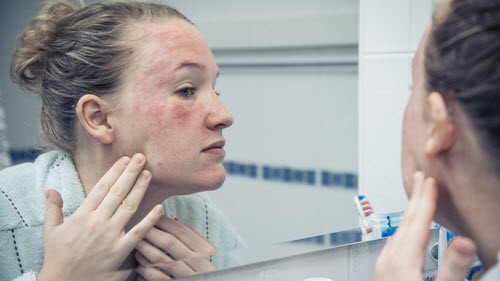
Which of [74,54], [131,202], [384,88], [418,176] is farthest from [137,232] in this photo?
[384,88]

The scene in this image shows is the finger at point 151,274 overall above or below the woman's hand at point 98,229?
below

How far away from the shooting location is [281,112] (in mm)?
848

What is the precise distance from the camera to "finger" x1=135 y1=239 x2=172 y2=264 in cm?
72

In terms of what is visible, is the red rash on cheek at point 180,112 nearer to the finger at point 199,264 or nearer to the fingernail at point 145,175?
the fingernail at point 145,175

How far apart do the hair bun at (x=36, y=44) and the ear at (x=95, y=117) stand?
0.06 m

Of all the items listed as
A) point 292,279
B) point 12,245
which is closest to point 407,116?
point 292,279

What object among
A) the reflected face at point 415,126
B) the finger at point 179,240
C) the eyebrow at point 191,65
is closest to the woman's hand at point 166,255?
the finger at point 179,240

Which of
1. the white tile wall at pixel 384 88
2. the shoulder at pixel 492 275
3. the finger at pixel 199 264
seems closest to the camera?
the shoulder at pixel 492 275

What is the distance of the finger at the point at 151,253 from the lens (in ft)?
2.35

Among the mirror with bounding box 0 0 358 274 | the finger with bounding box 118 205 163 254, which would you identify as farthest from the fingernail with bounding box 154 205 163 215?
the mirror with bounding box 0 0 358 274

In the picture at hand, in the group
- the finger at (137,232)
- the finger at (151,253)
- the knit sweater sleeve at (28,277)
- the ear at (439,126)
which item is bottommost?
the knit sweater sleeve at (28,277)

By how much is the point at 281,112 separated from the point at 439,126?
0.35m

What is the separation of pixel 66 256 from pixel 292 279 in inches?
14.2

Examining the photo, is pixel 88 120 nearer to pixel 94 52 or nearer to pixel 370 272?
pixel 94 52
